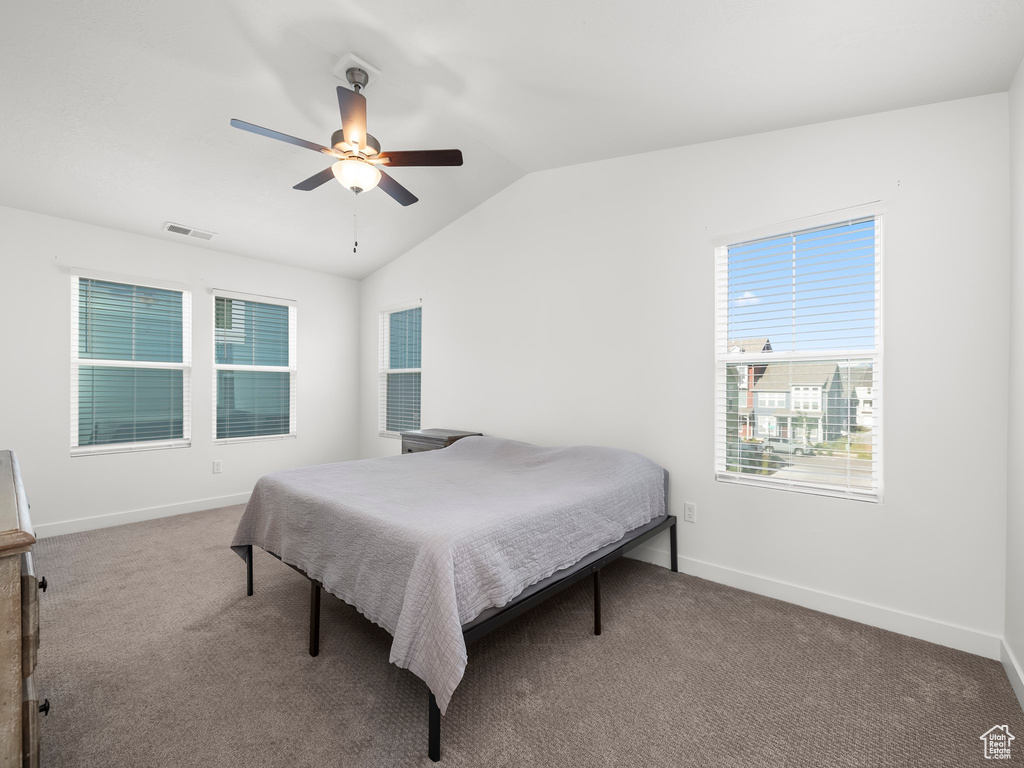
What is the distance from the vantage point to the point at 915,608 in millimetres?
2123

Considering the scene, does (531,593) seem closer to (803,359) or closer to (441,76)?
(803,359)

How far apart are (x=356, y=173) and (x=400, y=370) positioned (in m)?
2.86

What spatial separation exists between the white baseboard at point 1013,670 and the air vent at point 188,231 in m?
5.41

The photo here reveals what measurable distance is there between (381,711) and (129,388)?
3702 millimetres

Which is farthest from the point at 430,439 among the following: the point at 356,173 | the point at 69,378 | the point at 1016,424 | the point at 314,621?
the point at 1016,424

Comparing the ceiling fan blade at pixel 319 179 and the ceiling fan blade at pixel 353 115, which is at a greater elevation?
the ceiling fan blade at pixel 353 115

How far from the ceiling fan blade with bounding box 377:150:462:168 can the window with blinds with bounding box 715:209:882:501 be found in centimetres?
162

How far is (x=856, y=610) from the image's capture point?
7.39ft

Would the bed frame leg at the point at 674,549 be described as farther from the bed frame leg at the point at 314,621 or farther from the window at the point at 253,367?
the window at the point at 253,367

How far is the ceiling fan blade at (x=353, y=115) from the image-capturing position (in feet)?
6.36

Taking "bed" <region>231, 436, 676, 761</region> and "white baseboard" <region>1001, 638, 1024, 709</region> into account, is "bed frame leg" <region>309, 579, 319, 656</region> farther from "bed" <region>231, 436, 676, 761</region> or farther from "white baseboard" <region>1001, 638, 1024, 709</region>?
"white baseboard" <region>1001, 638, 1024, 709</region>

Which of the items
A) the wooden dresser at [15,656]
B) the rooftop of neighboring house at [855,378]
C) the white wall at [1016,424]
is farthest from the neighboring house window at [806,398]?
the wooden dresser at [15,656]

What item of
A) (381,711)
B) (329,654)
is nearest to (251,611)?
(329,654)

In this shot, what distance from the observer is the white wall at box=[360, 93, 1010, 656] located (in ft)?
6.53
